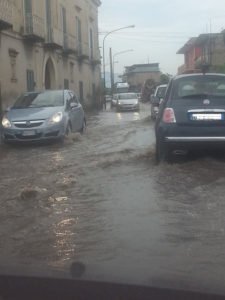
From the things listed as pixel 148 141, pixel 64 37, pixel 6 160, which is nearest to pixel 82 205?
pixel 6 160

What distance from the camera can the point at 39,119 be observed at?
14.0 m

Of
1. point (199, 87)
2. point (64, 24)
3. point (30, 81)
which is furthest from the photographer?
point (64, 24)

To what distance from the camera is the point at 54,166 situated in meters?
10.8

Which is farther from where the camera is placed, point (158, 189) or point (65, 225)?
point (158, 189)

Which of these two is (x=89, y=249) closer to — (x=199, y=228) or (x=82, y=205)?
(x=199, y=228)

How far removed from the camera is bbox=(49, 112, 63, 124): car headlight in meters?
14.1

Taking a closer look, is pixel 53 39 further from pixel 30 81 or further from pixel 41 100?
pixel 41 100

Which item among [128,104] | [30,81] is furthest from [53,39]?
[128,104]

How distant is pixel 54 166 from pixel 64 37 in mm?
23738

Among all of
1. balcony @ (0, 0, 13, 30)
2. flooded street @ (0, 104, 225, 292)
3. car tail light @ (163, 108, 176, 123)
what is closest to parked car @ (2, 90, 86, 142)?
flooded street @ (0, 104, 225, 292)

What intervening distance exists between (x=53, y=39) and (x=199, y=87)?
69.8ft

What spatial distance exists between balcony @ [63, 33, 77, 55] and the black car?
80.1 feet

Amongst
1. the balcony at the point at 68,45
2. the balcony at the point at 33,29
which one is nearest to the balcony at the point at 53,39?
the balcony at the point at 68,45

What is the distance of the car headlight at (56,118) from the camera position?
1406cm
